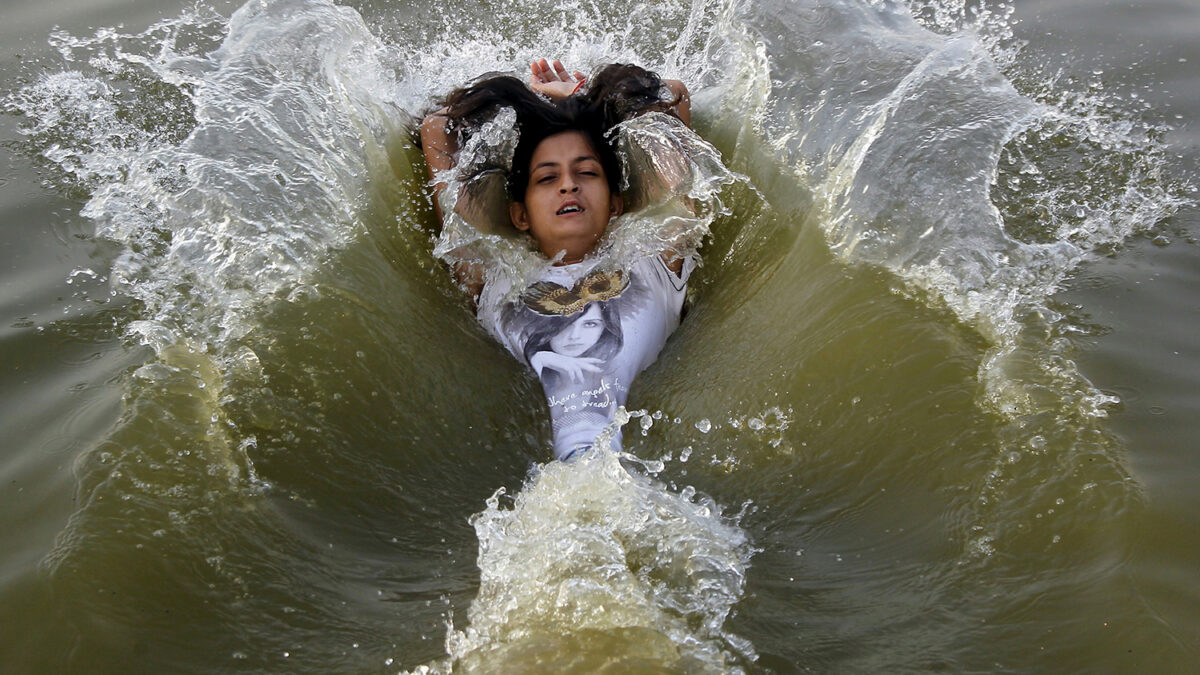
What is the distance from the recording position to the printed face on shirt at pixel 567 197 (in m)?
3.88

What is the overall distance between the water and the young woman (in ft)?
0.46

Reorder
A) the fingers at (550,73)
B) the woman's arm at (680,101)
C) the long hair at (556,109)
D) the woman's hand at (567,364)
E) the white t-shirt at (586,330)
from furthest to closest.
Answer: the fingers at (550,73) < the woman's arm at (680,101) < the long hair at (556,109) < the woman's hand at (567,364) < the white t-shirt at (586,330)

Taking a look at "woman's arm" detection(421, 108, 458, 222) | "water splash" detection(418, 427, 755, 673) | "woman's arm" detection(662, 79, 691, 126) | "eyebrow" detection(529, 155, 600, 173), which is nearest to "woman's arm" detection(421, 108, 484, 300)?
"woman's arm" detection(421, 108, 458, 222)

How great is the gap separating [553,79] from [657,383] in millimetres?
1955

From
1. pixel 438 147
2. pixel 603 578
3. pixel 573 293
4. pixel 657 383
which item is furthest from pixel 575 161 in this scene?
pixel 603 578

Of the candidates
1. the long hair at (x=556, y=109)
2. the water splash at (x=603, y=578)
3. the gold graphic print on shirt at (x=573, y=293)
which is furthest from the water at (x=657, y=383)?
the long hair at (x=556, y=109)

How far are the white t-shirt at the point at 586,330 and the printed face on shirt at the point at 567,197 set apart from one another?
0.13 m

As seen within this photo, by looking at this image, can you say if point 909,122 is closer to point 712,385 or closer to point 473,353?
point 712,385

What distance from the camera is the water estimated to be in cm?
239

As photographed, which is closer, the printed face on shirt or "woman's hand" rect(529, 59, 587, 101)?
the printed face on shirt

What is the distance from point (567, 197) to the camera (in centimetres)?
387

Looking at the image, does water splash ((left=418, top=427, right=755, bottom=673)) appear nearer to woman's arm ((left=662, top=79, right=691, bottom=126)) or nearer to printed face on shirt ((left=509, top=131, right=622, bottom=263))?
printed face on shirt ((left=509, top=131, right=622, bottom=263))

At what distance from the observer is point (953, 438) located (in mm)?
2865

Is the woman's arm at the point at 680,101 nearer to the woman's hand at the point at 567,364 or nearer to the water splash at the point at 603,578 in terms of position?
the woman's hand at the point at 567,364
